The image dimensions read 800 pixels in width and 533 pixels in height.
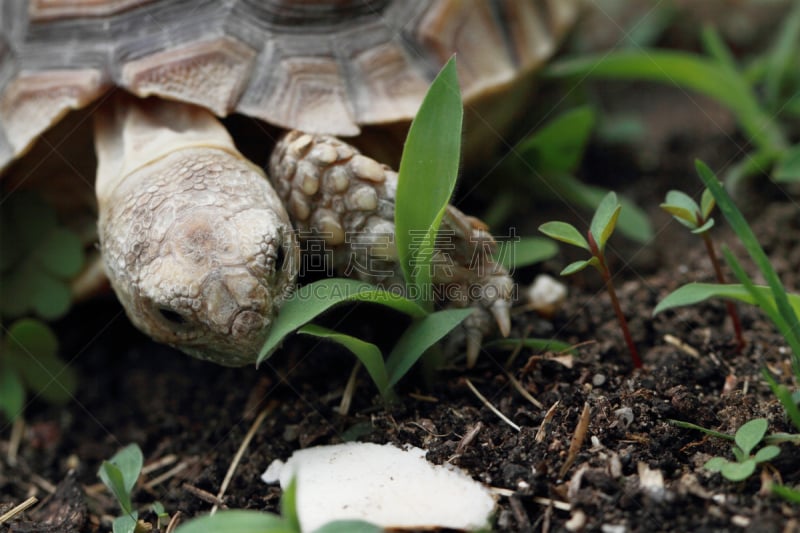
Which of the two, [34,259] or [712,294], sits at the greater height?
[712,294]

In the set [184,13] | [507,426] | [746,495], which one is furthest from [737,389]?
[184,13]

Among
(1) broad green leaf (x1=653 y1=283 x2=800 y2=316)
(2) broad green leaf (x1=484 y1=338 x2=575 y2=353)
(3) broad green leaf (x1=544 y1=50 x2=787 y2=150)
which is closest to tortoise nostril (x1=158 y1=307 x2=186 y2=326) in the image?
(2) broad green leaf (x1=484 y1=338 x2=575 y2=353)

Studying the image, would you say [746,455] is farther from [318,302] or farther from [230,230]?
[230,230]

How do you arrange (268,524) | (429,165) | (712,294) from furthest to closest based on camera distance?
(429,165)
(712,294)
(268,524)

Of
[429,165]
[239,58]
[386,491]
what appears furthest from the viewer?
[239,58]

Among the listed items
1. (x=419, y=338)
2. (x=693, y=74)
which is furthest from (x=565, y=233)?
(x=693, y=74)

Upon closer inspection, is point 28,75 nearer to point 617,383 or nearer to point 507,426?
point 507,426

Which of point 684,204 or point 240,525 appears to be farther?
point 684,204

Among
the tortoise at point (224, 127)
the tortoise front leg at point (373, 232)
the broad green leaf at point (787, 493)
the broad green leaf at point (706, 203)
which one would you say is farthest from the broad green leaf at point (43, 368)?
the broad green leaf at point (787, 493)

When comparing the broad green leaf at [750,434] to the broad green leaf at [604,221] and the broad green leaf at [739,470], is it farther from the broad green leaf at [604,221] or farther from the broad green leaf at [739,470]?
the broad green leaf at [604,221]
